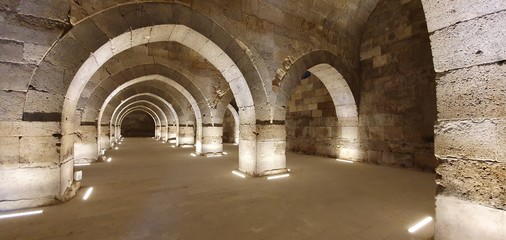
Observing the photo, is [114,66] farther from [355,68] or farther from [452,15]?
[452,15]

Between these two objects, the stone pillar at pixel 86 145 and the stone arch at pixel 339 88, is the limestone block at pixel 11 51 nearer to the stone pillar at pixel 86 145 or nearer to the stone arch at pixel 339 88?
the stone arch at pixel 339 88

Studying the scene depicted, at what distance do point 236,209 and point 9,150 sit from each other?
2.87 metres

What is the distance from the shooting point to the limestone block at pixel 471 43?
171 centimetres

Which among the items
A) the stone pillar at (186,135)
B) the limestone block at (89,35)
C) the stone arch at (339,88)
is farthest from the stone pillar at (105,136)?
the stone arch at (339,88)

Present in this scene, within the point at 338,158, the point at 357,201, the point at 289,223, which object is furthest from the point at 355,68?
the point at 289,223

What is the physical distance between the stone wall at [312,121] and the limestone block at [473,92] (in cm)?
582

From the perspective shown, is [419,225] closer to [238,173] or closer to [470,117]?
[470,117]

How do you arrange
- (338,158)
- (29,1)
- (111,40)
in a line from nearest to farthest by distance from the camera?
(29,1) < (111,40) < (338,158)

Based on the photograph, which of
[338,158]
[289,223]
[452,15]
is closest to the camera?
[452,15]

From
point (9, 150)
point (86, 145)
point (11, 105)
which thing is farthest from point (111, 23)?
point (86, 145)

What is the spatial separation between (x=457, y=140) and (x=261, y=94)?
11.2 feet

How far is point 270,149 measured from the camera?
197 inches

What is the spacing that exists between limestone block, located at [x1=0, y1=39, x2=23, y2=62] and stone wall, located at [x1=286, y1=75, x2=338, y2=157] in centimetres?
740

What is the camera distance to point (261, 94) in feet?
16.2
